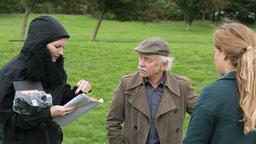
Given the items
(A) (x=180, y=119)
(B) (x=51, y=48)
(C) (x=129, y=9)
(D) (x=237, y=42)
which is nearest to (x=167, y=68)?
(A) (x=180, y=119)

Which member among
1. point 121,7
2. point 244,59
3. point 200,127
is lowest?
point 121,7

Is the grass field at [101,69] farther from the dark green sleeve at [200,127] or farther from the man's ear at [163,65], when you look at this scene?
the dark green sleeve at [200,127]

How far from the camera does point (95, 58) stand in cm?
1500

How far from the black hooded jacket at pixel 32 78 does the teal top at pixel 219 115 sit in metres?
1.30

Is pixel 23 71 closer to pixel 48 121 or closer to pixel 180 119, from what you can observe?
pixel 48 121

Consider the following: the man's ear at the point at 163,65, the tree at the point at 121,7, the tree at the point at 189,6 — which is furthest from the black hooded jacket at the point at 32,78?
the tree at the point at 189,6

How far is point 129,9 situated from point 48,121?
27.5 meters

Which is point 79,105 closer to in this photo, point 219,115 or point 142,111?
point 142,111

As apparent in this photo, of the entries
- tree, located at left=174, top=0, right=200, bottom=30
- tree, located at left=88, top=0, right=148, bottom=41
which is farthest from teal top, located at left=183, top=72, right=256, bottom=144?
tree, located at left=174, top=0, right=200, bottom=30

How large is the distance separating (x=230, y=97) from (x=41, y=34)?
5.50ft

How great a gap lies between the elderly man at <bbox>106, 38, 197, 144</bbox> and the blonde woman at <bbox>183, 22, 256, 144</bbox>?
1264 millimetres

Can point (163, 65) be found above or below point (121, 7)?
above

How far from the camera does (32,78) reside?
Result: 169 inches

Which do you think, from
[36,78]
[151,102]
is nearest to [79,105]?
[36,78]
